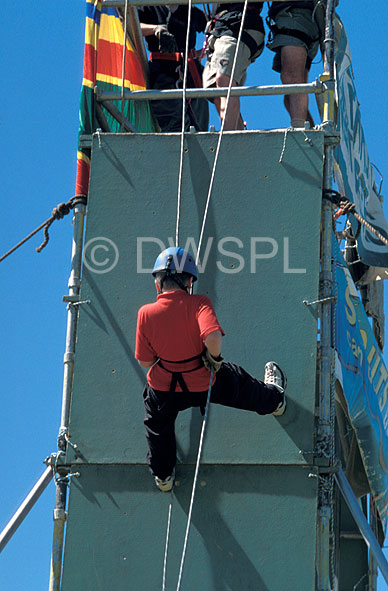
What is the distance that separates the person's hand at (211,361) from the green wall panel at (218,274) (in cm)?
93

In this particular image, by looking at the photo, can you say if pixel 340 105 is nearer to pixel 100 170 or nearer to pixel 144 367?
pixel 100 170

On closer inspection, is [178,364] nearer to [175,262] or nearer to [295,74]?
[175,262]

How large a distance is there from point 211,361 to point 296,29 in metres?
4.84

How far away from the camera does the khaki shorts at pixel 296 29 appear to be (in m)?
12.9

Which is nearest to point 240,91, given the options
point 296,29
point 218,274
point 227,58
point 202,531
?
point 227,58

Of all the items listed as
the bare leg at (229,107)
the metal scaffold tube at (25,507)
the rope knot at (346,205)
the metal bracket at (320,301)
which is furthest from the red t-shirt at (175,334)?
the bare leg at (229,107)

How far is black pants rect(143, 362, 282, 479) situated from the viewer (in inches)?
390

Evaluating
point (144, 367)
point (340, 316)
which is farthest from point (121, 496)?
point (340, 316)

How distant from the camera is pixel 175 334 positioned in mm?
9688

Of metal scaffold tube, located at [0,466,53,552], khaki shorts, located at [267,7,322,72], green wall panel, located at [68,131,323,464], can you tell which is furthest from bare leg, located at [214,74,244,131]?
metal scaffold tube, located at [0,466,53,552]

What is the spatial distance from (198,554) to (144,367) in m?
1.76

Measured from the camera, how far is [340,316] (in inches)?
462

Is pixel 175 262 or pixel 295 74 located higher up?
pixel 295 74

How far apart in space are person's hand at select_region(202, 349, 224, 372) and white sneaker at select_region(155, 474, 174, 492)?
46.2 inches
